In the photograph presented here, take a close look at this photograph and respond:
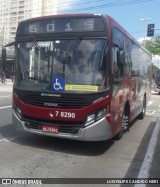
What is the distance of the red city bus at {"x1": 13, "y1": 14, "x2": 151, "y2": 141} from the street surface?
456 millimetres

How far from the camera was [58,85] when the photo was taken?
7.41m

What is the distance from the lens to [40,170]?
618 centimetres

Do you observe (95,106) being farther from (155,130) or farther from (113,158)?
(155,130)

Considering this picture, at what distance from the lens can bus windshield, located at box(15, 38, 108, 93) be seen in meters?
7.28

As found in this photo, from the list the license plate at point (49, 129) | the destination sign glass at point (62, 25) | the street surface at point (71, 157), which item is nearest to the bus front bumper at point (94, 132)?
the license plate at point (49, 129)

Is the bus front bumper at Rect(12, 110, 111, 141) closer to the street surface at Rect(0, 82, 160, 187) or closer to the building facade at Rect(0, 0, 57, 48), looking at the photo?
the street surface at Rect(0, 82, 160, 187)

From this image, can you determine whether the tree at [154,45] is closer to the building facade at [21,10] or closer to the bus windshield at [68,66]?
the building facade at [21,10]

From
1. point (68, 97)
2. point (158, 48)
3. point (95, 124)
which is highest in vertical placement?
point (68, 97)

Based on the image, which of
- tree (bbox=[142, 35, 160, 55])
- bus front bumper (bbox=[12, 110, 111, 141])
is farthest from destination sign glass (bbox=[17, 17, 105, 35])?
tree (bbox=[142, 35, 160, 55])

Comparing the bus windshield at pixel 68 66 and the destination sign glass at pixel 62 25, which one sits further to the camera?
the destination sign glass at pixel 62 25

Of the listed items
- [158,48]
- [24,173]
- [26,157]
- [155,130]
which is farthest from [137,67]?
[158,48]

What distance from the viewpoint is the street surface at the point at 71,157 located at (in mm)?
6145

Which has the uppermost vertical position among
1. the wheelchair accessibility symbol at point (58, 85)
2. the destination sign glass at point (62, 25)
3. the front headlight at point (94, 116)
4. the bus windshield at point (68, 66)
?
the destination sign glass at point (62, 25)

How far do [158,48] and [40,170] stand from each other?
216 feet
